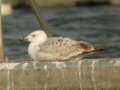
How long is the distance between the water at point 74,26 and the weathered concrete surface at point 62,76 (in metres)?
5.37

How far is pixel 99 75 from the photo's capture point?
20.8 feet

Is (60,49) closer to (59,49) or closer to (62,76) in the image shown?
(59,49)

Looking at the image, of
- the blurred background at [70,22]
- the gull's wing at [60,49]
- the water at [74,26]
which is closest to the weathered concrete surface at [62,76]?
the gull's wing at [60,49]

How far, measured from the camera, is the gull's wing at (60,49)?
22.9 ft

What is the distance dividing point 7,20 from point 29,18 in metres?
2.14

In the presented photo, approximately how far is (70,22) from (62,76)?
48.9 ft

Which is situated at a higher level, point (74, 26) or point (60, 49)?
point (74, 26)

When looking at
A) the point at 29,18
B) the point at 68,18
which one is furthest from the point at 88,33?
the point at 29,18

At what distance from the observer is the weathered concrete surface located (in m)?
6.34

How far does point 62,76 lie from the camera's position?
6391mm

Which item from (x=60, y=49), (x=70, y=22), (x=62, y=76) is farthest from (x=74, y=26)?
(x=62, y=76)

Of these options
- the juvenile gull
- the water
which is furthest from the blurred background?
the juvenile gull

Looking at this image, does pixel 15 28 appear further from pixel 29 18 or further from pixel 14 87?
pixel 14 87

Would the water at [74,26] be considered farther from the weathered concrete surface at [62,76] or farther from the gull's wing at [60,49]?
the weathered concrete surface at [62,76]
